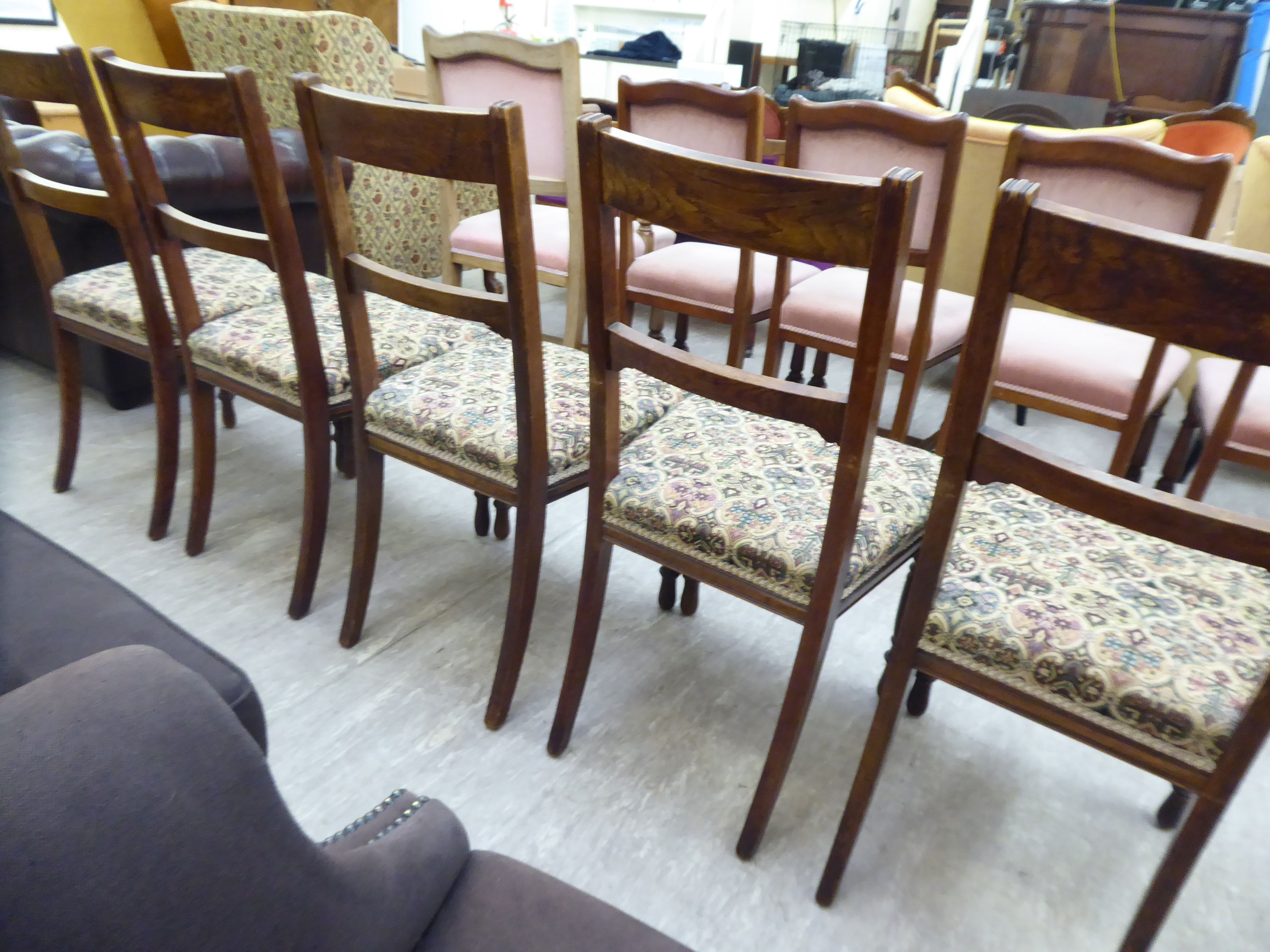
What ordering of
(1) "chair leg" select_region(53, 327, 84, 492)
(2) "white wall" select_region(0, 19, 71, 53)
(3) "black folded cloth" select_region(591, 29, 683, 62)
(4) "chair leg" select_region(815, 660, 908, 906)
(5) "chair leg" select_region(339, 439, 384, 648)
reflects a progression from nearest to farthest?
(4) "chair leg" select_region(815, 660, 908, 906)
(5) "chair leg" select_region(339, 439, 384, 648)
(1) "chair leg" select_region(53, 327, 84, 492)
(2) "white wall" select_region(0, 19, 71, 53)
(3) "black folded cloth" select_region(591, 29, 683, 62)

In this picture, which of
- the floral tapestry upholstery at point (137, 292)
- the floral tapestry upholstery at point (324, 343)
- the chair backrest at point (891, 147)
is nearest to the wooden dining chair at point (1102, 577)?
the chair backrest at point (891, 147)

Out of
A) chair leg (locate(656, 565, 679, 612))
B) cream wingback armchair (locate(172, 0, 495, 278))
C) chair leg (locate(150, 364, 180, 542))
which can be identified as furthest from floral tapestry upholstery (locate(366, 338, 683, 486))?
cream wingback armchair (locate(172, 0, 495, 278))

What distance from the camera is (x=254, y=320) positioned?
1720 mm

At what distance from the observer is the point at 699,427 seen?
1.34 meters

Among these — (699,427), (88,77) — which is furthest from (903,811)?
(88,77)

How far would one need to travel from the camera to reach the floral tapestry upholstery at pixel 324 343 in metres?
1.58

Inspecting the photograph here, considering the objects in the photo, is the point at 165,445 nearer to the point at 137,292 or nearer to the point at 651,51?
the point at 137,292

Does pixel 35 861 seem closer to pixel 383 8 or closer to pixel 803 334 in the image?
pixel 803 334

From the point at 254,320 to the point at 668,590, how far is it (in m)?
1.03

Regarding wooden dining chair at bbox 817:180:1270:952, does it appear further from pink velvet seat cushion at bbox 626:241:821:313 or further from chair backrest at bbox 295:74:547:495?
pink velvet seat cushion at bbox 626:241:821:313

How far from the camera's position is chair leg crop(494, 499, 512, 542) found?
1.93 metres

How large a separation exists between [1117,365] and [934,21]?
552cm

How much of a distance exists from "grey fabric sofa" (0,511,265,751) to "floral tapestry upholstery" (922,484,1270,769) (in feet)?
2.56

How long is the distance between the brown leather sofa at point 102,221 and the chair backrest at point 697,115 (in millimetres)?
936
